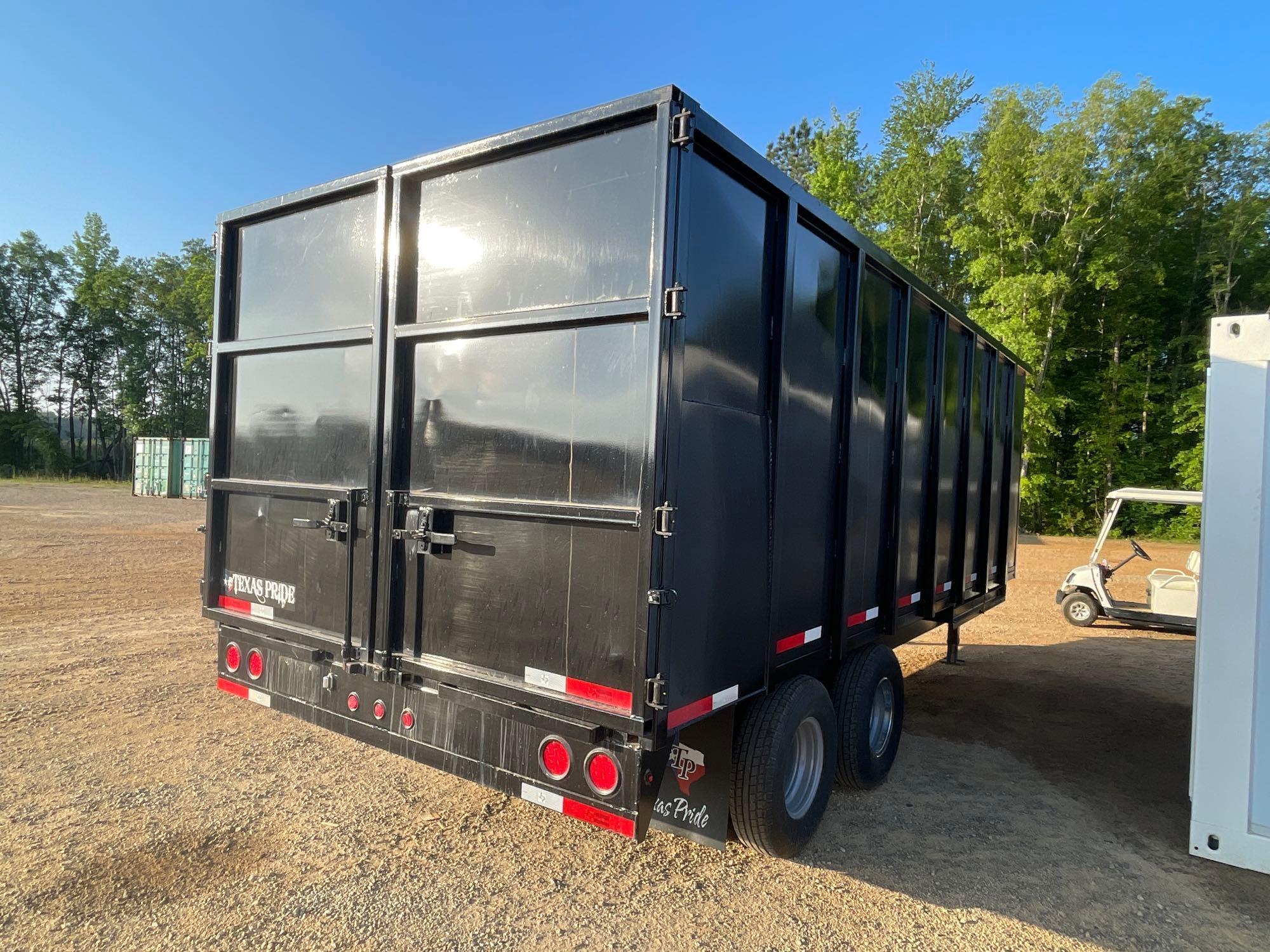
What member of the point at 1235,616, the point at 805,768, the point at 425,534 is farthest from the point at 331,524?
the point at 1235,616

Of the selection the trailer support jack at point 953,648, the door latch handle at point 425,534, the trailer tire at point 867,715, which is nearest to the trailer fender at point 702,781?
the trailer tire at point 867,715

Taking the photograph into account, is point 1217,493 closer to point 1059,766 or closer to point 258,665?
point 1059,766

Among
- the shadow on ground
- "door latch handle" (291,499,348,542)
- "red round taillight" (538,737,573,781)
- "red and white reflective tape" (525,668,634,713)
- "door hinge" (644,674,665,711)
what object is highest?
"door latch handle" (291,499,348,542)

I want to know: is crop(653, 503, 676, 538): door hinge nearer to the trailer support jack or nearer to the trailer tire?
the trailer tire

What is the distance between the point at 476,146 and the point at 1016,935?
3.93 meters

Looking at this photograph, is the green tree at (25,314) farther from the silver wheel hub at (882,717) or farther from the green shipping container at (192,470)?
the silver wheel hub at (882,717)

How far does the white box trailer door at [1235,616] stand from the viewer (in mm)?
3674

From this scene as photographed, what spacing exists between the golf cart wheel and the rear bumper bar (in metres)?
10.6

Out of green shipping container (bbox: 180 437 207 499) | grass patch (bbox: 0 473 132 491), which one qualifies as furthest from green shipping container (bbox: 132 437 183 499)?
grass patch (bbox: 0 473 132 491)

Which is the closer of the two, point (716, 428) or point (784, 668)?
point (716, 428)

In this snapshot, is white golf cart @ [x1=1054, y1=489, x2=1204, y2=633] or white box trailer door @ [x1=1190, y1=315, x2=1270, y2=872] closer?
white box trailer door @ [x1=1190, y1=315, x2=1270, y2=872]

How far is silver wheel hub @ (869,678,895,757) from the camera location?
463 centimetres

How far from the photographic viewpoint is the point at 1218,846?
3777 millimetres

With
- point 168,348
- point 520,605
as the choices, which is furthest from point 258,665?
point 168,348
